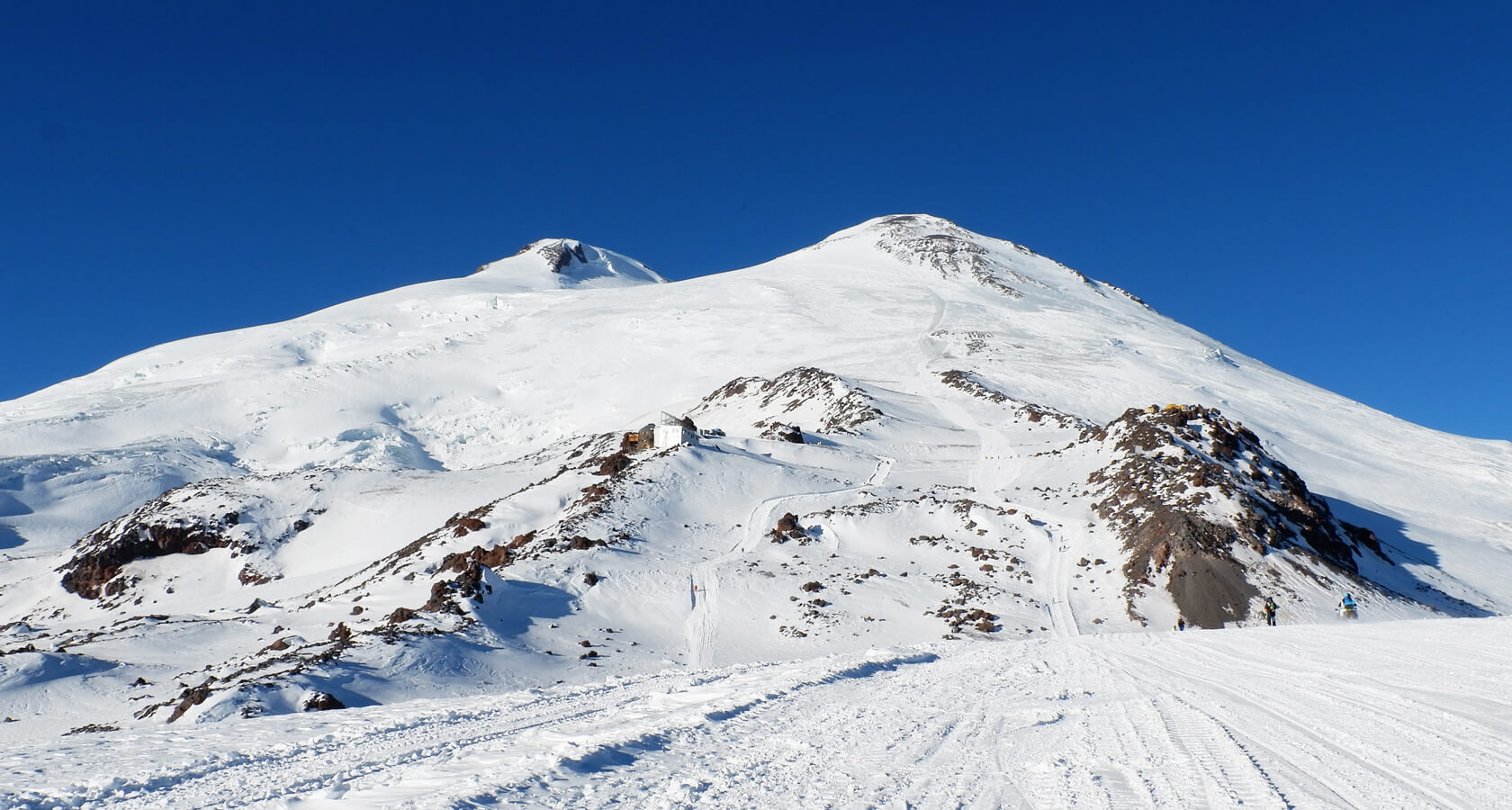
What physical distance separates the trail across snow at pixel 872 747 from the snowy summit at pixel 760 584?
58 millimetres

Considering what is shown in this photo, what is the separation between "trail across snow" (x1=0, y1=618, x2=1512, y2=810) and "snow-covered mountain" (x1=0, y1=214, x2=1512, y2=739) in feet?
20.1

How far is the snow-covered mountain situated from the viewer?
21984 millimetres

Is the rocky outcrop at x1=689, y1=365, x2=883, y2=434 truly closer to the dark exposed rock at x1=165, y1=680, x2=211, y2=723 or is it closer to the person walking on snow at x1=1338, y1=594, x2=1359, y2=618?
the person walking on snow at x1=1338, y1=594, x2=1359, y2=618

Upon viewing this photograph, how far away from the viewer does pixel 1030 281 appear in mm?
127875

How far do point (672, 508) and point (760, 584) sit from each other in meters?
8.28

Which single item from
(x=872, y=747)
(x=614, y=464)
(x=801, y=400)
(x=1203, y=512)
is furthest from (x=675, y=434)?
(x=872, y=747)

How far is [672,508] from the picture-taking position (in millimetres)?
34000

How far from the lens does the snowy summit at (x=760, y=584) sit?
22.5ft

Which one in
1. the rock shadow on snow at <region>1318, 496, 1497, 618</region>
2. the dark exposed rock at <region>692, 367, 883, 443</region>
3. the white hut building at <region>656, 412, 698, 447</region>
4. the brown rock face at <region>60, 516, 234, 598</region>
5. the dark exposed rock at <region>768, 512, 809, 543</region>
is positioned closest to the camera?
the rock shadow on snow at <region>1318, 496, 1497, 618</region>

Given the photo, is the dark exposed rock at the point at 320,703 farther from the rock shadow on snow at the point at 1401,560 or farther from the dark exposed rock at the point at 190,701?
the rock shadow on snow at the point at 1401,560

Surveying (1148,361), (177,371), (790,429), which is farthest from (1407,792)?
(177,371)

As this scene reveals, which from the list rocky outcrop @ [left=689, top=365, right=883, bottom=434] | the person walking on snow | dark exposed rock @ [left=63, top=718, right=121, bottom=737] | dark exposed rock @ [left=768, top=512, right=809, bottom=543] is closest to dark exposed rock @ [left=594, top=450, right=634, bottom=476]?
dark exposed rock @ [left=768, top=512, right=809, bottom=543]

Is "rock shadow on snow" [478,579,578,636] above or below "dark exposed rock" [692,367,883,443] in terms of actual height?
below

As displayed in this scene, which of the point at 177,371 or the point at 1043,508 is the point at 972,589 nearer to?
the point at 1043,508
